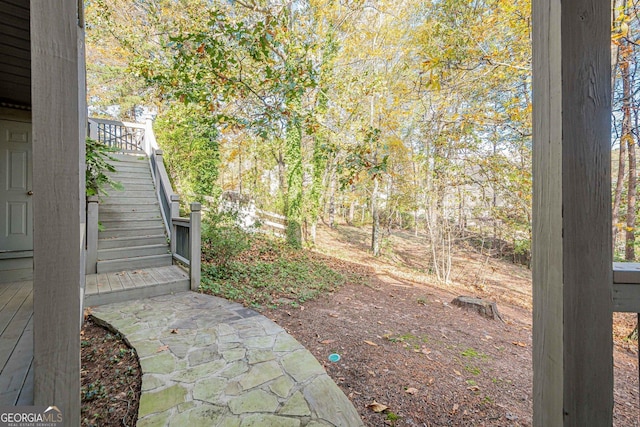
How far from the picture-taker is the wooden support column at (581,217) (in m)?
Answer: 0.79

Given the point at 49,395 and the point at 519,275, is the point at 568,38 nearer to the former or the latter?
the point at 49,395

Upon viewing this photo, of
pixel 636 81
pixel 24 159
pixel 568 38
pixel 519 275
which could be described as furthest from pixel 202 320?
pixel 519 275

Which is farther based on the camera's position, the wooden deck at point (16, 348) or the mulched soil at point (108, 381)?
the mulched soil at point (108, 381)

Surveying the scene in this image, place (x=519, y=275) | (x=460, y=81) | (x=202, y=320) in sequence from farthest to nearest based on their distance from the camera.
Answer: (x=519, y=275) → (x=460, y=81) → (x=202, y=320)

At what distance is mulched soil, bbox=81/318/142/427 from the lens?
1.81 m

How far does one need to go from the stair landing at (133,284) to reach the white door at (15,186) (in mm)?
1023

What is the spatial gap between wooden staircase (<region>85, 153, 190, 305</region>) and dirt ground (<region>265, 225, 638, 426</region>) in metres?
1.95

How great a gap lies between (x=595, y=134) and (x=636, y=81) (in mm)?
4304

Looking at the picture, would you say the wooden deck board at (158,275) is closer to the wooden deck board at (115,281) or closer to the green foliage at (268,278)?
the wooden deck board at (115,281)

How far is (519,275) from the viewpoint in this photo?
7789 millimetres

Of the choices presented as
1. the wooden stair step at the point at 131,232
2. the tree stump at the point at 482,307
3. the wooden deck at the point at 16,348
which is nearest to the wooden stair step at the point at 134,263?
the wooden stair step at the point at 131,232

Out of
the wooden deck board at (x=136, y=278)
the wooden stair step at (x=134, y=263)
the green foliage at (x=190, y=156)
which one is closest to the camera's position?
the wooden deck board at (x=136, y=278)

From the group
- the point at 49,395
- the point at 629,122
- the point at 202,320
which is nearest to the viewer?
the point at 49,395

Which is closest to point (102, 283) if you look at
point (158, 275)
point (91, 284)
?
point (91, 284)
